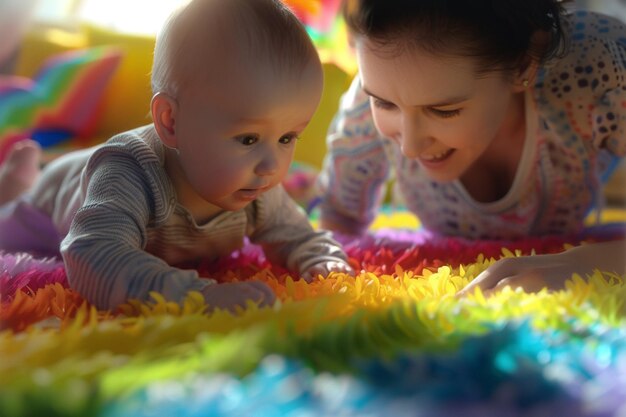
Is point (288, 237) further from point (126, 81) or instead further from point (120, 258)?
point (126, 81)

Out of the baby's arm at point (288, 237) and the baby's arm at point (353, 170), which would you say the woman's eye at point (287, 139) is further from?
the baby's arm at point (353, 170)

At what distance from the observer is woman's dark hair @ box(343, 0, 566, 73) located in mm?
849

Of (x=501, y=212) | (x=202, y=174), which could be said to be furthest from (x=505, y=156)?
(x=202, y=174)

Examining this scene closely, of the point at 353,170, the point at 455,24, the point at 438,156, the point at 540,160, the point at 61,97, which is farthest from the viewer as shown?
the point at 61,97

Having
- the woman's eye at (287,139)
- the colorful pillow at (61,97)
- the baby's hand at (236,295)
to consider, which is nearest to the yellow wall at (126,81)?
the colorful pillow at (61,97)

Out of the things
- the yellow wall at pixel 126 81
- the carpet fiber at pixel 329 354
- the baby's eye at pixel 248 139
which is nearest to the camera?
the carpet fiber at pixel 329 354

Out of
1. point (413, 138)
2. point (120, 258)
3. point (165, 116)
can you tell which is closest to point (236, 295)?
point (120, 258)

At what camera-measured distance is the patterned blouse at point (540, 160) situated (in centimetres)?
104

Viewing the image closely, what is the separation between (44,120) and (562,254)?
1.41 metres

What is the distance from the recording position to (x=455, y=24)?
86 centimetres

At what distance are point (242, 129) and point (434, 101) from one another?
0.28 metres

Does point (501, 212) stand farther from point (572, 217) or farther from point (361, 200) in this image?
point (361, 200)

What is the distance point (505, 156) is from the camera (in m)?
1.14

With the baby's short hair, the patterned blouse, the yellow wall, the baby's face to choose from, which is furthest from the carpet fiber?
the yellow wall
